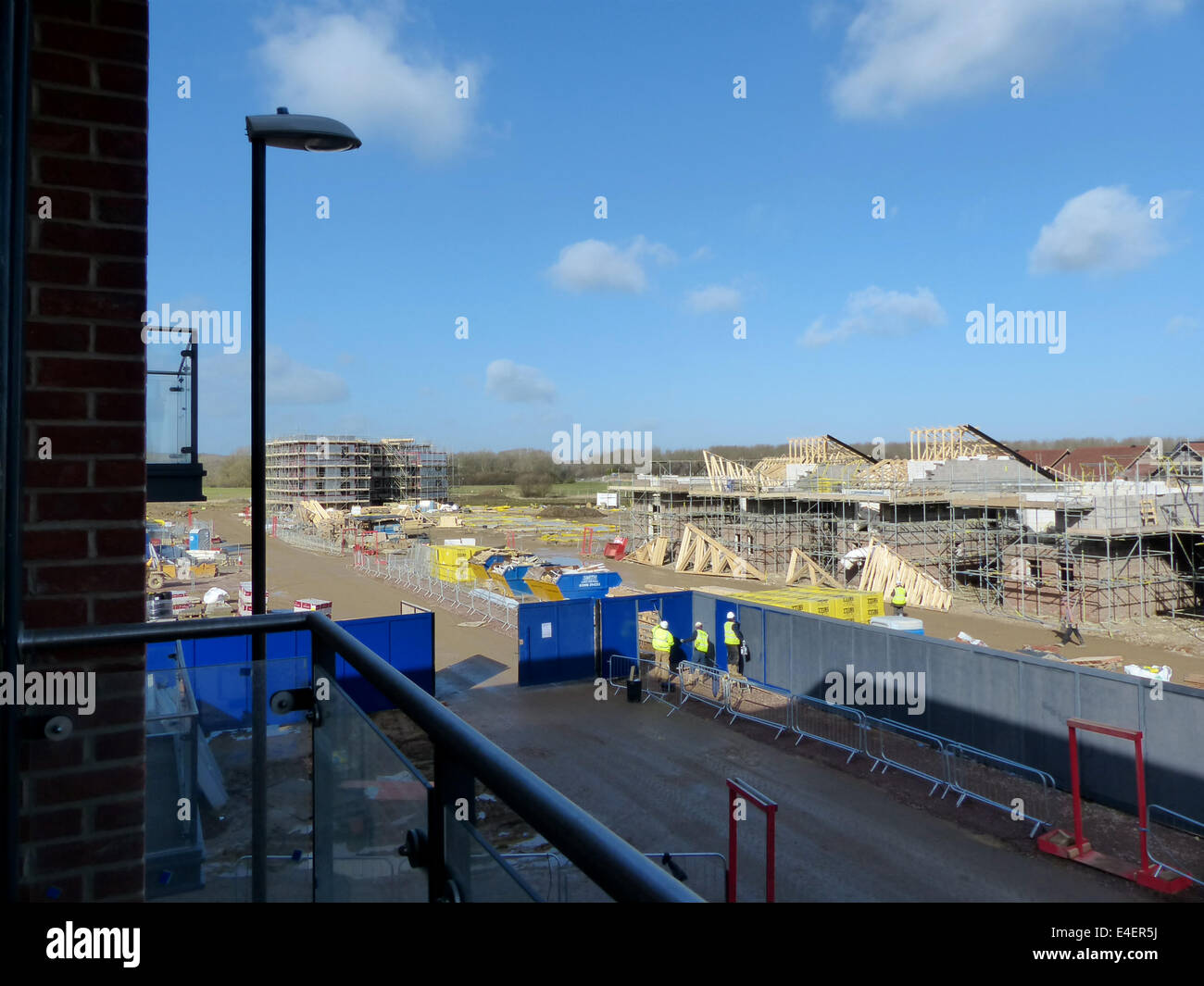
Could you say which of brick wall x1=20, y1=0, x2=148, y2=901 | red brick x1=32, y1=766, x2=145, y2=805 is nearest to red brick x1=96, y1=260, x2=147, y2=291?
Answer: brick wall x1=20, y1=0, x2=148, y2=901

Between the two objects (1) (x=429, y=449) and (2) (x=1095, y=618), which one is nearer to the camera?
(2) (x=1095, y=618)

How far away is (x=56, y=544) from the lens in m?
2.45

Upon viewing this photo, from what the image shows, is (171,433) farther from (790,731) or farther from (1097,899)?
(790,731)

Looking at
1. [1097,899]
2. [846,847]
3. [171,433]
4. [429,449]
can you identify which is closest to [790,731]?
[846,847]

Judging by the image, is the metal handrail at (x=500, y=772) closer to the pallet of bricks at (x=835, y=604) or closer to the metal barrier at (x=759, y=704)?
the metal barrier at (x=759, y=704)

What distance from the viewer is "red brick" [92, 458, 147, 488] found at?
250 centimetres

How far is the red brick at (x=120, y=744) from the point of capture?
8.06 feet

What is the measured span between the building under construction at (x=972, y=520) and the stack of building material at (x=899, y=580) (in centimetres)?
65

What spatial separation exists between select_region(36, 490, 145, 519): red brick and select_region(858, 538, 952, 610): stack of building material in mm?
28770

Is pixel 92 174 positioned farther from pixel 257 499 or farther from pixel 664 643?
pixel 664 643

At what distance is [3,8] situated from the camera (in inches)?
70.1
